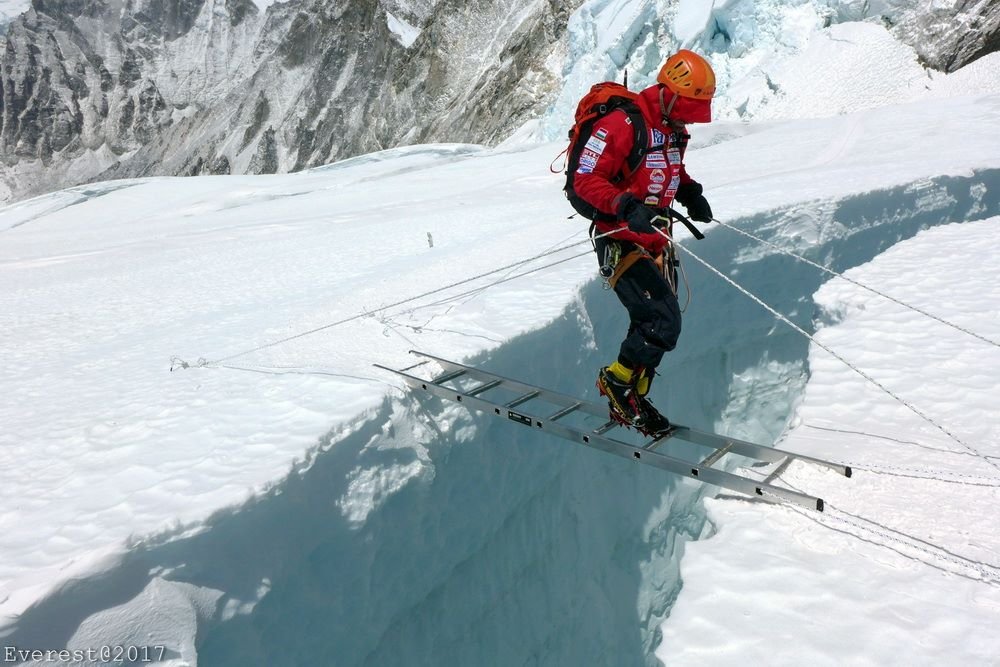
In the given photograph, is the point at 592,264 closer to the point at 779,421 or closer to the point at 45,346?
the point at 779,421

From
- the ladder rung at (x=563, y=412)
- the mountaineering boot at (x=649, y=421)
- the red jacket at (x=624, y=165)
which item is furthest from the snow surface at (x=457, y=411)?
the red jacket at (x=624, y=165)

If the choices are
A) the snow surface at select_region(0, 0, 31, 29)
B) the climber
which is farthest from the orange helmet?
the snow surface at select_region(0, 0, 31, 29)

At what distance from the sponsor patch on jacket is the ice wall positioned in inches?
59.4

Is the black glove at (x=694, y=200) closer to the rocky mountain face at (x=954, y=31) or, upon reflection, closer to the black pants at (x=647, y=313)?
the black pants at (x=647, y=313)

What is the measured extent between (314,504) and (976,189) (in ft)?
27.8

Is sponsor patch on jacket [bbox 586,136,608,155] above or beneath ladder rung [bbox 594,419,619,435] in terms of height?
above

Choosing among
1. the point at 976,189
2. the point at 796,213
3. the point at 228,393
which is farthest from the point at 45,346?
the point at 976,189

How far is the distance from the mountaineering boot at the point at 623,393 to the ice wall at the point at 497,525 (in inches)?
33.8

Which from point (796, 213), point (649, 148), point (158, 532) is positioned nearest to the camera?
point (158, 532)

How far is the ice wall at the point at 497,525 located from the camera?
2.54 metres

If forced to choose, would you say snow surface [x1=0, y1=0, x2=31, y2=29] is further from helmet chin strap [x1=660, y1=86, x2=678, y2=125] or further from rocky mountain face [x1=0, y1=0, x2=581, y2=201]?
helmet chin strap [x1=660, y1=86, x2=678, y2=125]

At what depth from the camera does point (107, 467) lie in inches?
119

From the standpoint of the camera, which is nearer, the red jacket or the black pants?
the red jacket

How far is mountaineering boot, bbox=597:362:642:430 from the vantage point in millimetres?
3613
